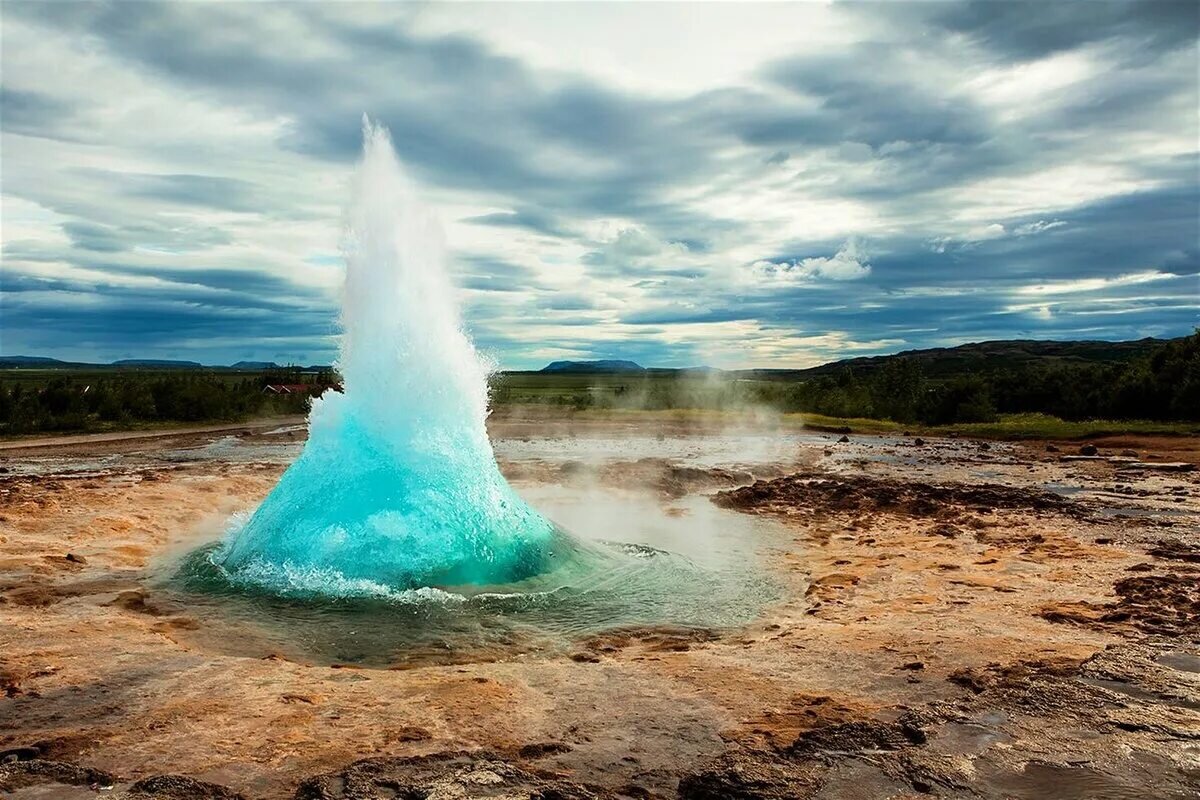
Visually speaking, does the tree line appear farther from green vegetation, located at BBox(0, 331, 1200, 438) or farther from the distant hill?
the distant hill

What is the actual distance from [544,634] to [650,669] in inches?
52.0

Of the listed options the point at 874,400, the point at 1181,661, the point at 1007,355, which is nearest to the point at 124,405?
the point at 874,400

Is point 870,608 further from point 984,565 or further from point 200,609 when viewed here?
point 200,609

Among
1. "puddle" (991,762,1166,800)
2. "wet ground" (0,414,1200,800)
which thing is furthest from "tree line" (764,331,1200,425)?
"puddle" (991,762,1166,800)

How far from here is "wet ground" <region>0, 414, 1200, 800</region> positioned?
3789 mm

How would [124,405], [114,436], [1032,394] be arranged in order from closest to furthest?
[114,436] → [124,405] → [1032,394]

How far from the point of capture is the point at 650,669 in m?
5.42

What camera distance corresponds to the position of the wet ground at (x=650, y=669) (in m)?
3.79

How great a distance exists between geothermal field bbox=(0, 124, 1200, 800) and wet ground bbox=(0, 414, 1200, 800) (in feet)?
0.09

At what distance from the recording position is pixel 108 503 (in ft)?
39.6

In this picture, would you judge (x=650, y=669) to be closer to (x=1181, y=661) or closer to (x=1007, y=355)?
(x=1181, y=661)

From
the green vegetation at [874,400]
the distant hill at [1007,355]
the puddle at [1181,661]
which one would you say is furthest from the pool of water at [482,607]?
the distant hill at [1007,355]

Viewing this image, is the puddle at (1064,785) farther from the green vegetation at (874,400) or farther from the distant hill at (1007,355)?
the distant hill at (1007,355)

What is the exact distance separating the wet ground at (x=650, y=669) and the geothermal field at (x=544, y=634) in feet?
0.09
